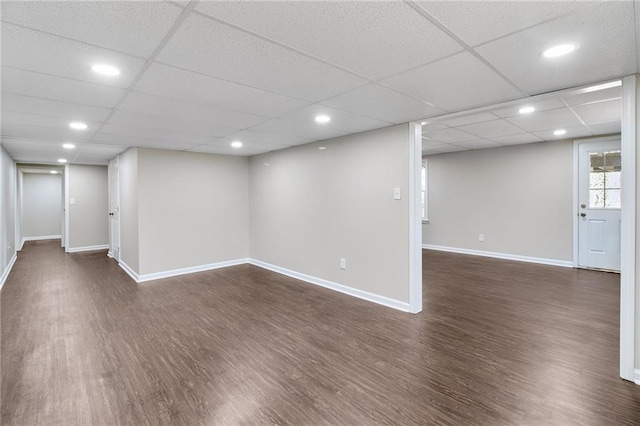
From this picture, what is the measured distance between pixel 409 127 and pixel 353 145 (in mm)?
909

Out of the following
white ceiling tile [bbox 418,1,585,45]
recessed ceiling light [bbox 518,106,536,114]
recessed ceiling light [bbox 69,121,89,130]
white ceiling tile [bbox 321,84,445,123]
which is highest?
recessed ceiling light [bbox 518,106,536,114]

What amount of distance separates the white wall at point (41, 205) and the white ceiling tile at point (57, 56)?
1014cm

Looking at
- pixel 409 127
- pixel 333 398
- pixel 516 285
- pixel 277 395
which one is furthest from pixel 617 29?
pixel 516 285

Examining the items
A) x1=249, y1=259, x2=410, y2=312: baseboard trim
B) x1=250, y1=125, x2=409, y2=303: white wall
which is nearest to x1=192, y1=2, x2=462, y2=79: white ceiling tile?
x1=250, y1=125, x2=409, y2=303: white wall

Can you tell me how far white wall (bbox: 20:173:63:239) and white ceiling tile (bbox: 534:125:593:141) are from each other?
1273cm

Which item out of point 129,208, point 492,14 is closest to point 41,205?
point 129,208

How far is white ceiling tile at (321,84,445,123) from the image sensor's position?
8.63ft

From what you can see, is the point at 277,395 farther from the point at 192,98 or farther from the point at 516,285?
the point at 516,285

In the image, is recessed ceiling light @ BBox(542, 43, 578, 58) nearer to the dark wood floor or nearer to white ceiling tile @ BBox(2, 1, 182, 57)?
white ceiling tile @ BBox(2, 1, 182, 57)

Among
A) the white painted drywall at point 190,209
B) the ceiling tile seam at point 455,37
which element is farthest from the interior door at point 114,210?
the ceiling tile seam at point 455,37

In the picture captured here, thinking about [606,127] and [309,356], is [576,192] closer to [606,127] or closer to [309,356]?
[606,127]

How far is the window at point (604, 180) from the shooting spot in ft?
17.5

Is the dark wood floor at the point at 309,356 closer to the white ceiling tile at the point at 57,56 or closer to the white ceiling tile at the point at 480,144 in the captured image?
the white ceiling tile at the point at 57,56

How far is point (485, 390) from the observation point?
86.9 inches
